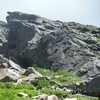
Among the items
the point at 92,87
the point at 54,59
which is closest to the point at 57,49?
the point at 54,59

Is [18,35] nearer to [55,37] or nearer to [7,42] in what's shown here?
[7,42]

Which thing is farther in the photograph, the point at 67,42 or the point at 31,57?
the point at 31,57

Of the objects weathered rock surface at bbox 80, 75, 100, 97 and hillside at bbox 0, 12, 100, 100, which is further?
hillside at bbox 0, 12, 100, 100

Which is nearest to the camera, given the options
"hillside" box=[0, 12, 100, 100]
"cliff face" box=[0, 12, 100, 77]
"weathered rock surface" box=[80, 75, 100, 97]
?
"weathered rock surface" box=[80, 75, 100, 97]

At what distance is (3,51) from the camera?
111 meters

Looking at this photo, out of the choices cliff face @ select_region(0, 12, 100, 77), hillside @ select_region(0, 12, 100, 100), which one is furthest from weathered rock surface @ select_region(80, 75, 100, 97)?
cliff face @ select_region(0, 12, 100, 77)

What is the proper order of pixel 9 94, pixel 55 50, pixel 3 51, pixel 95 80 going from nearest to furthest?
pixel 9 94, pixel 95 80, pixel 55 50, pixel 3 51

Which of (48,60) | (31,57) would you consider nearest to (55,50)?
(48,60)

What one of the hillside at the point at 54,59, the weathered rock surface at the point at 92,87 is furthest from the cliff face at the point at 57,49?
the weathered rock surface at the point at 92,87

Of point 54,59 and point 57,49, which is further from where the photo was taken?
point 57,49

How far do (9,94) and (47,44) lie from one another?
62779mm

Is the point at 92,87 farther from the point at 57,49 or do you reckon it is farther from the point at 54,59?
the point at 57,49

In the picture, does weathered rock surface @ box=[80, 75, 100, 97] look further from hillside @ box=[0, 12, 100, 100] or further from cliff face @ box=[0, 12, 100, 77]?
cliff face @ box=[0, 12, 100, 77]

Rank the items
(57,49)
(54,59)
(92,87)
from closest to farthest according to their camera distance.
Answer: (92,87) < (54,59) < (57,49)
